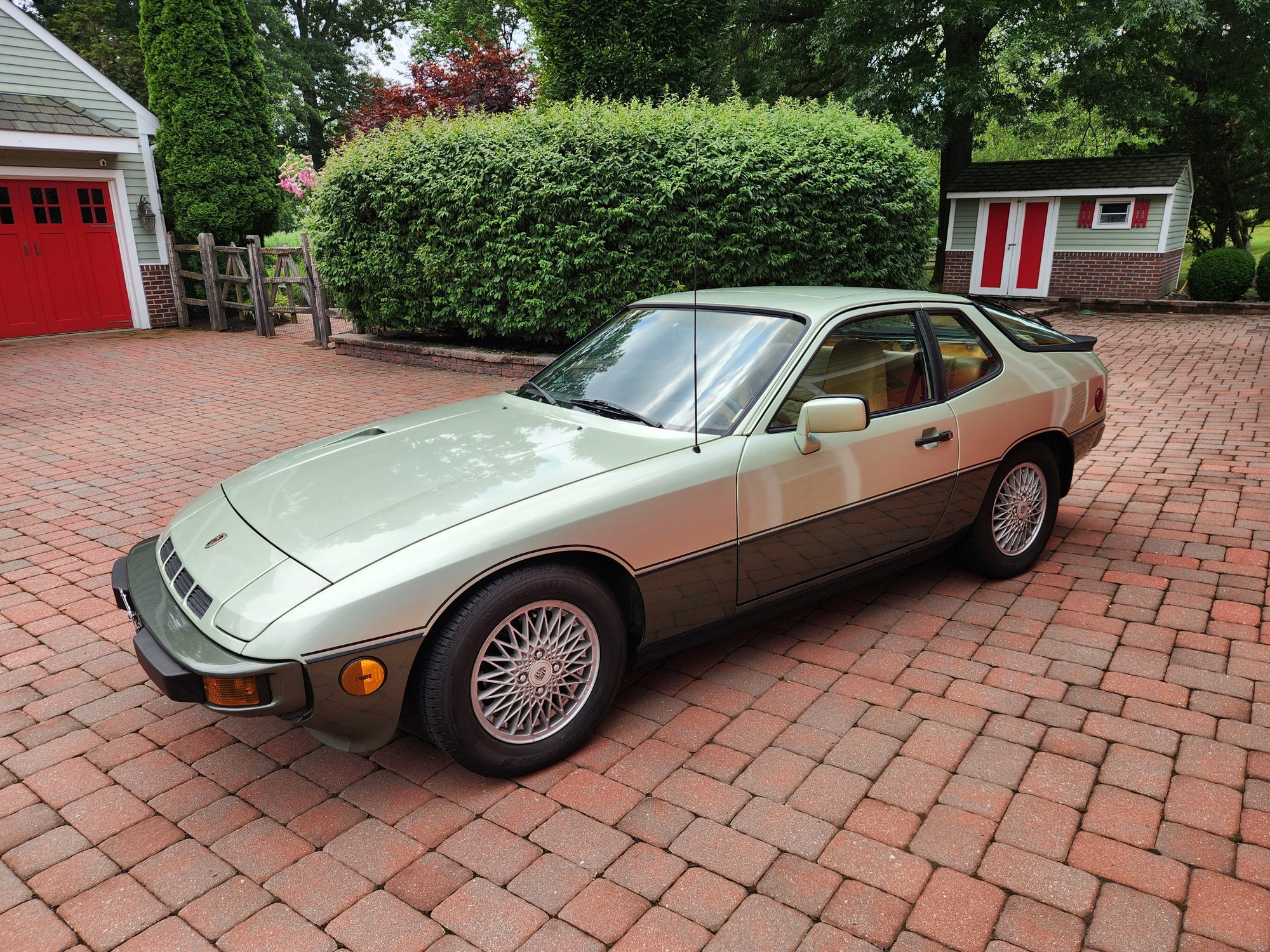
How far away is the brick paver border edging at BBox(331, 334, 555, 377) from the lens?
1066cm

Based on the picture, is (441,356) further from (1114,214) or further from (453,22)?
(453,22)

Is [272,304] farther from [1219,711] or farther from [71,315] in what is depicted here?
[1219,711]

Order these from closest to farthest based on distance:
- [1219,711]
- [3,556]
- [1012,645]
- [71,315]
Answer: [1219,711], [1012,645], [3,556], [71,315]

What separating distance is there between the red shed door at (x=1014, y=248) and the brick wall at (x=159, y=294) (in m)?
17.6

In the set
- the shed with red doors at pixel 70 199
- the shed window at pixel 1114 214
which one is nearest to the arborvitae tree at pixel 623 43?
the shed with red doors at pixel 70 199

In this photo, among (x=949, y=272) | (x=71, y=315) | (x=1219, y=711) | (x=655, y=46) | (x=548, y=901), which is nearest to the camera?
(x=548, y=901)

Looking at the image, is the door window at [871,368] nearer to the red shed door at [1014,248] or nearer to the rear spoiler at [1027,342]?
the rear spoiler at [1027,342]

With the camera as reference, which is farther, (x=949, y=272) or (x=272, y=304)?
(x=949, y=272)

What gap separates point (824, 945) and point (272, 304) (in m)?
15.2

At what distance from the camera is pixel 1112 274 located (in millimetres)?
19609

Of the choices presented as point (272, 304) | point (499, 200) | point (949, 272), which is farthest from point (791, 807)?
point (949, 272)

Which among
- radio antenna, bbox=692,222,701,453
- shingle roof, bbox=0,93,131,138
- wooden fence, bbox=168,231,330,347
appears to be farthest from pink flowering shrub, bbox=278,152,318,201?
radio antenna, bbox=692,222,701,453

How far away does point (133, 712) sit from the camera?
3.42 meters

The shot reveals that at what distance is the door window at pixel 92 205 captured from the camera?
14805 mm
